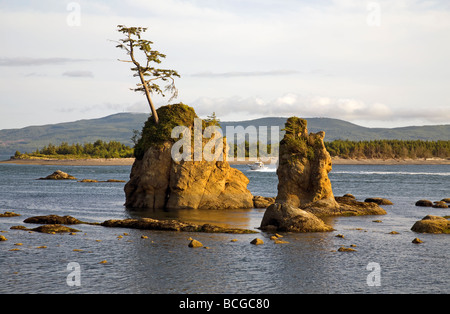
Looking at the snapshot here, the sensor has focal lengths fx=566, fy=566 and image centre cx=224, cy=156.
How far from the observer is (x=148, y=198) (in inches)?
2270

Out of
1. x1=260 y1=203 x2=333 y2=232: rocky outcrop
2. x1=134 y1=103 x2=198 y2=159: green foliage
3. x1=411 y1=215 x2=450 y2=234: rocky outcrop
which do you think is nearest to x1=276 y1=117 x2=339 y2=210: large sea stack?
x1=260 y1=203 x2=333 y2=232: rocky outcrop

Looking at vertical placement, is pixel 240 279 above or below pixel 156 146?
below

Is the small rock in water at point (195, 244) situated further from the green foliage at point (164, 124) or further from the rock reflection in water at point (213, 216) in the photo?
the green foliage at point (164, 124)

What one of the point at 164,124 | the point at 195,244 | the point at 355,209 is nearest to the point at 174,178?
the point at 164,124

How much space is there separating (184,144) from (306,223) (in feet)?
69.5

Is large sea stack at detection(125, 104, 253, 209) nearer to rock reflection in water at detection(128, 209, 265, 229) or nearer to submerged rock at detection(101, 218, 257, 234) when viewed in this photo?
rock reflection in water at detection(128, 209, 265, 229)

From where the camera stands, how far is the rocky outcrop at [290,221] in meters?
40.2

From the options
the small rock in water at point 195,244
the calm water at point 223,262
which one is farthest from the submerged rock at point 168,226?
the small rock in water at point 195,244

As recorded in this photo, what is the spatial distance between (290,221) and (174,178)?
18.7 m

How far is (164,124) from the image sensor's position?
59031 mm
